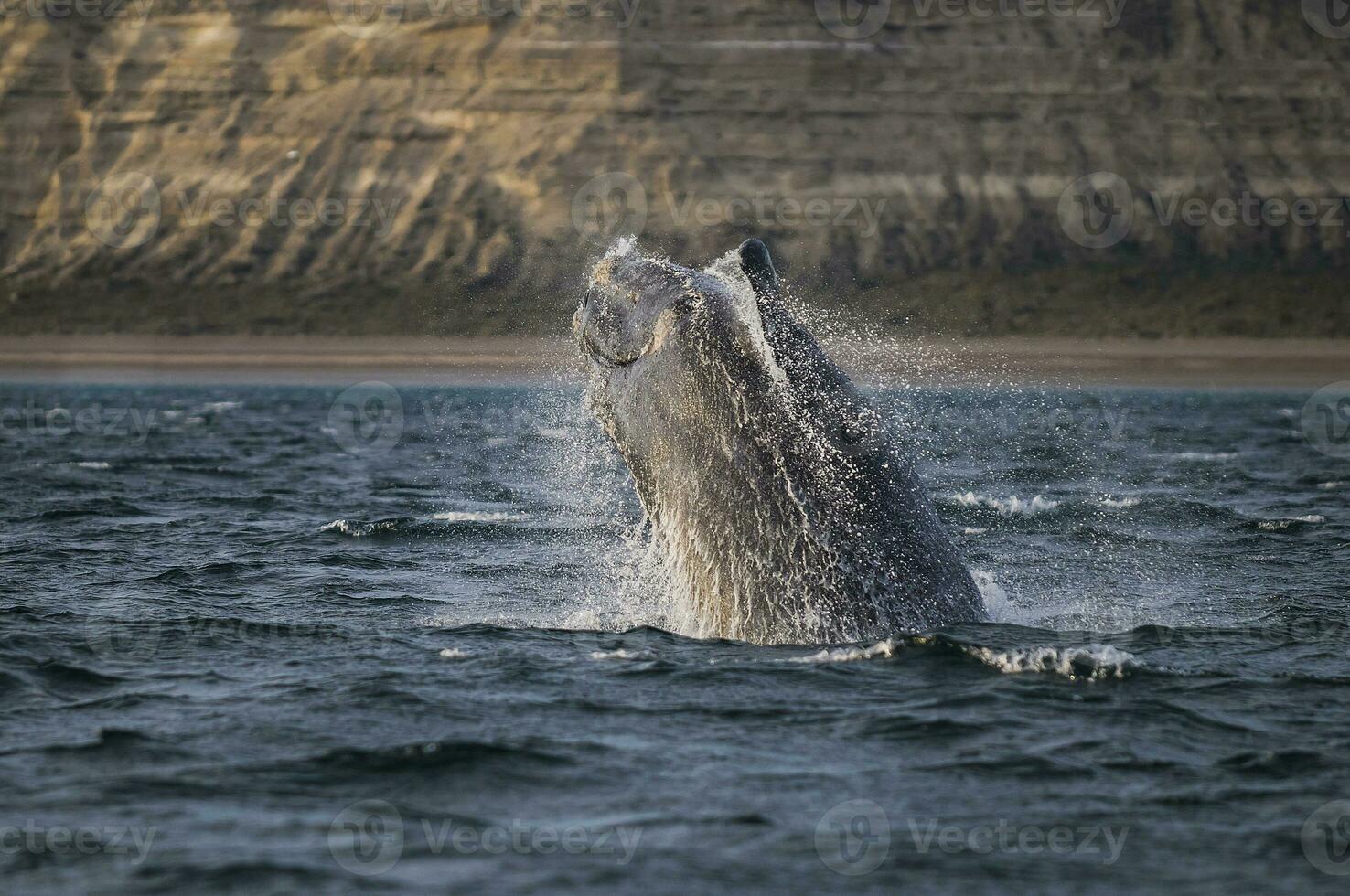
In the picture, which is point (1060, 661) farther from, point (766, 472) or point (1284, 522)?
point (1284, 522)

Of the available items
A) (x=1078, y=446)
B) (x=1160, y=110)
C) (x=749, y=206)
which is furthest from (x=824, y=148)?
(x=1078, y=446)

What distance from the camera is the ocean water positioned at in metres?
5.93
